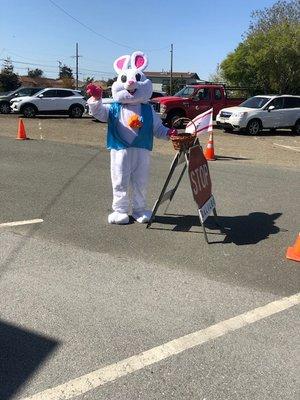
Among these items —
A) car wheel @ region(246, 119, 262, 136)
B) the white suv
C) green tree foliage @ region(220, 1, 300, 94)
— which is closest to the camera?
car wheel @ region(246, 119, 262, 136)

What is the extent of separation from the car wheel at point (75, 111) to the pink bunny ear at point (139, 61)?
2018cm

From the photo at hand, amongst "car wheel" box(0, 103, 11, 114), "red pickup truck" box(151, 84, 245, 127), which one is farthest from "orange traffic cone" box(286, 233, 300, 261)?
"car wheel" box(0, 103, 11, 114)

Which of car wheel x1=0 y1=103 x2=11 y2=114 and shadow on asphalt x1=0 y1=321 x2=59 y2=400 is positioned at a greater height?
car wheel x1=0 y1=103 x2=11 y2=114

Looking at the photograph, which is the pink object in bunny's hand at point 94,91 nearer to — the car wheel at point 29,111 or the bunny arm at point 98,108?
the bunny arm at point 98,108

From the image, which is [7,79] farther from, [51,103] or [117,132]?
[117,132]

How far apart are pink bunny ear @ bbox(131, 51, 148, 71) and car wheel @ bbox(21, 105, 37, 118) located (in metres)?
19.3

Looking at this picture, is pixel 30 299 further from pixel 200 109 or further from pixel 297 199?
pixel 200 109

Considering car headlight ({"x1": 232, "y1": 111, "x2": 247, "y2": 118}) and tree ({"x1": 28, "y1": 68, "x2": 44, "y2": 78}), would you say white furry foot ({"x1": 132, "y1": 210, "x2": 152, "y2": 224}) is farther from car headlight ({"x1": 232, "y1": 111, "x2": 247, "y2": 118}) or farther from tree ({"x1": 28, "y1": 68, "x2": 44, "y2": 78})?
tree ({"x1": 28, "y1": 68, "x2": 44, "y2": 78})

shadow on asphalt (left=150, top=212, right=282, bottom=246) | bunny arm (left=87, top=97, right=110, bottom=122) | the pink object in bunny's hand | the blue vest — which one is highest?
the pink object in bunny's hand

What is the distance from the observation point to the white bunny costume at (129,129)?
561 cm

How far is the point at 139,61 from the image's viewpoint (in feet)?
19.1

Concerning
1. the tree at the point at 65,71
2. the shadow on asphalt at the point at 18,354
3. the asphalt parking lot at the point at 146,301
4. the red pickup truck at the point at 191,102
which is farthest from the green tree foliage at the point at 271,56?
the tree at the point at 65,71

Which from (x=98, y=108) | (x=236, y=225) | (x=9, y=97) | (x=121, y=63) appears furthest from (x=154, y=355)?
(x=9, y=97)

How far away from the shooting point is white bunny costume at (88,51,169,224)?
5.61 m
